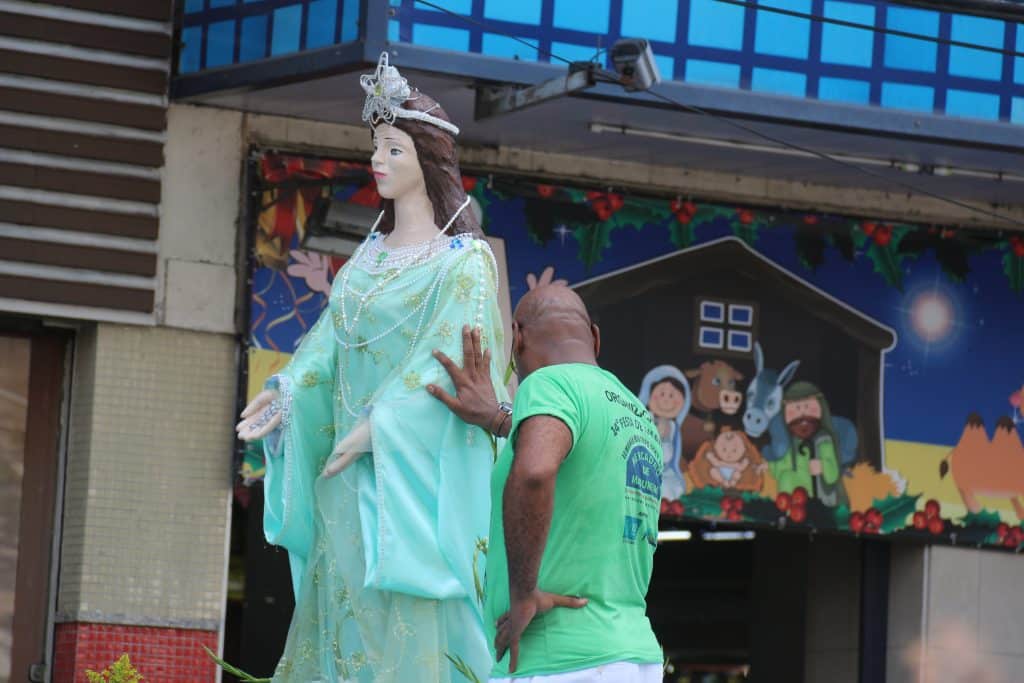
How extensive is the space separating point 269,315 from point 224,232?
520 mm

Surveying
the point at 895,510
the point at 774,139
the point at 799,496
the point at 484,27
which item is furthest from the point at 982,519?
the point at 484,27

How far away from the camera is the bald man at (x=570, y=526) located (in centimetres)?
555

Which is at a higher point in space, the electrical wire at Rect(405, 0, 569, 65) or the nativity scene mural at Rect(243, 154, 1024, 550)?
the electrical wire at Rect(405, 0, 569, 65)

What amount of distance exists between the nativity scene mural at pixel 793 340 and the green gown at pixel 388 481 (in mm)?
4314

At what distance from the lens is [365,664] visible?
7.02 metres

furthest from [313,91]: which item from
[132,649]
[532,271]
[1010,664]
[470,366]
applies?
[1010,664]

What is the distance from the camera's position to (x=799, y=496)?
493 inches

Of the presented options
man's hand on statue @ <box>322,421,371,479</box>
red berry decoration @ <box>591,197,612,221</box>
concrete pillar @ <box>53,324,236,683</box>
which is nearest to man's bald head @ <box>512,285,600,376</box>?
man's hand on statue @ <box>322,421,371,479</box>

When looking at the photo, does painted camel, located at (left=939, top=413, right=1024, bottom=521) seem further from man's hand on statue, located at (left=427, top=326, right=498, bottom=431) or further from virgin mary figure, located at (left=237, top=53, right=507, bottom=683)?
man's hand on statue, located at (left=427, top=326, right=498, bottom=431)

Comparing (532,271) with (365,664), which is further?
(532,271)

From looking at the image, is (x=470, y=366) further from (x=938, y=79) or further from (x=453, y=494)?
(x=938, y=79)

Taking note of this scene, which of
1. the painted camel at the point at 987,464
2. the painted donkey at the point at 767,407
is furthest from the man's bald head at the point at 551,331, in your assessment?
the painted camel at the point at 987,464

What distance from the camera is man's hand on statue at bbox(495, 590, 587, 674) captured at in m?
5.57

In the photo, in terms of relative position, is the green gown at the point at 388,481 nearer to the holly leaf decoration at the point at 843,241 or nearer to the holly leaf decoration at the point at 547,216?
the holly leaf decoration at the point at 547,216
